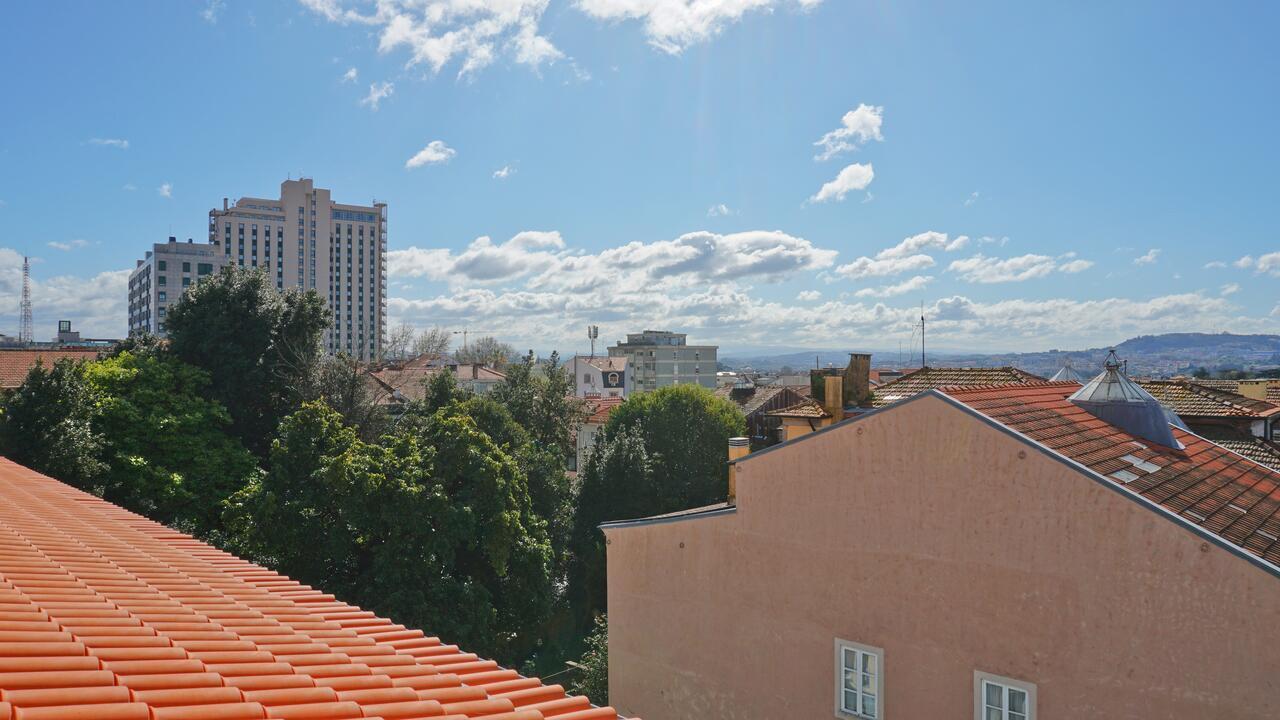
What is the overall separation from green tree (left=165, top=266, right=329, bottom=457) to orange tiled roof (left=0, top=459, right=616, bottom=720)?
19689mm

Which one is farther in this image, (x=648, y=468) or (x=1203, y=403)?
(x=648, y=468)

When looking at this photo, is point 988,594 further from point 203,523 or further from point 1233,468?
point 203,523

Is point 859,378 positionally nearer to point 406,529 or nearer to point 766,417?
point 406,529

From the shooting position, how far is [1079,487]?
30.7ft

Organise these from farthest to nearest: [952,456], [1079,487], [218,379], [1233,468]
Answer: [218,379] < [1233,468] < [952,456] < [1079,487]

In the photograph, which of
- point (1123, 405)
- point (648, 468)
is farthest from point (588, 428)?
point (1123, 405)

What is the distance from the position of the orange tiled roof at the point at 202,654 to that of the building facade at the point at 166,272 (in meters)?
97.7

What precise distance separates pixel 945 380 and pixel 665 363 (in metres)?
85.0

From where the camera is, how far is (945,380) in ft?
64.9

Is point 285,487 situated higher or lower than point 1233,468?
lower

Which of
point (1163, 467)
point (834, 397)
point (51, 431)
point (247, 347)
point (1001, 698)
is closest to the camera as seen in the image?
point (1001, 698)

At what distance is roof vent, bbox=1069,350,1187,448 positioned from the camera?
13.3 metres

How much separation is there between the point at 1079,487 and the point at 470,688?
26.4ft

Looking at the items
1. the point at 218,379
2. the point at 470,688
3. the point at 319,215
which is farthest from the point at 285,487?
the point at 319,215
